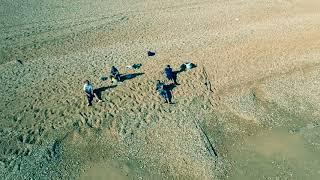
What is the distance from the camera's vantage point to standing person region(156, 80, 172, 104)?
21.9 m

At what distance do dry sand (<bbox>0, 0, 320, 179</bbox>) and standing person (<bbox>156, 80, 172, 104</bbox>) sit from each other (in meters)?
0.37

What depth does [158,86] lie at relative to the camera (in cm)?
2230

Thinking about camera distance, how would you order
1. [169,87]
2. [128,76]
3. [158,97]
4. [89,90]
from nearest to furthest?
[89,90] → [158,97] → [169,87] → [128,76]

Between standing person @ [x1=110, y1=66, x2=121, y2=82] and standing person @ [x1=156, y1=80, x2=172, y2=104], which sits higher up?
standing person @ [x1=110, y1=66, x2=121, y2=82]

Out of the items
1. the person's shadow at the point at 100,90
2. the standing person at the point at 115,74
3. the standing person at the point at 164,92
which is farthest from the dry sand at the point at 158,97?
the standing person at the point at 115,74

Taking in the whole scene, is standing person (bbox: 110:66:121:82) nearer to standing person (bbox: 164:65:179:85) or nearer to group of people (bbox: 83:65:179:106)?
group of people (bbox: 83:65:179:106)

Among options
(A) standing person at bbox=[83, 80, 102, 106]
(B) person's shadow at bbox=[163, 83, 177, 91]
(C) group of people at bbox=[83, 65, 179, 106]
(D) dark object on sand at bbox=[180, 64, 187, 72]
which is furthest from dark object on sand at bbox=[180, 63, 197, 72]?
(A) standing person at bbox=[83, 80, 102, 106]

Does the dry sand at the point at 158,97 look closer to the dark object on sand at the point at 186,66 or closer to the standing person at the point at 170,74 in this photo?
the standing person at the point at 170,74

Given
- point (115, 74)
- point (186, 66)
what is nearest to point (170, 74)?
point (186, 66)

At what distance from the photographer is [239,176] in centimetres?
1795

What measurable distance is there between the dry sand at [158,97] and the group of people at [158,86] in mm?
418

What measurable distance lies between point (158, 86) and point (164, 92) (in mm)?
648

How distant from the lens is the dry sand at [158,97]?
18.5m

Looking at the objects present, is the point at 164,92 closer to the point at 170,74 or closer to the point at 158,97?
the point at 158,97
